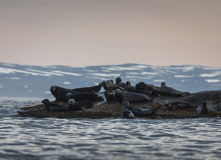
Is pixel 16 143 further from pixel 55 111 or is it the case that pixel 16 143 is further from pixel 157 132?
pixel 55 111

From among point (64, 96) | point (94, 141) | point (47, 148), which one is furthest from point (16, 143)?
point (64, 96)

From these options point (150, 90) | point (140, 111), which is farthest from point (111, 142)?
point (150, 90)

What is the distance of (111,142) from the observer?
10.7 metres

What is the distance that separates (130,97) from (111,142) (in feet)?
36.1

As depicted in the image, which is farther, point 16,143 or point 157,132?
point 157,132

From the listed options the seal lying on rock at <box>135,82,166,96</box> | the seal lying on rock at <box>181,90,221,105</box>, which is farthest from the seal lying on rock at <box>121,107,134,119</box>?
the seal lying on rock at <box>135,82,166,96</box>

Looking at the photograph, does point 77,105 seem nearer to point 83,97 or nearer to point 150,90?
point 83,97

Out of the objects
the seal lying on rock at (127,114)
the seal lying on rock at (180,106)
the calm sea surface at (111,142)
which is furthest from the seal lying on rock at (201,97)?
the calm sea surface at (111,142)

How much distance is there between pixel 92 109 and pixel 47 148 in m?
10.8

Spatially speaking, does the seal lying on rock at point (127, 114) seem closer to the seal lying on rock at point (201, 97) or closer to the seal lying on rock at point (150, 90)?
the seal lying on rock at point (201, 97)

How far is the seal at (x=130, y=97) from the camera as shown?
21.3 meters

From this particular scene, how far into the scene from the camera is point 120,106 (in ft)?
68.0

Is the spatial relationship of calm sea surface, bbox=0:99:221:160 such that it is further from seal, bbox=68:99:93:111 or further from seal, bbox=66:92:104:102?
seal, bbox=66:92:104:102

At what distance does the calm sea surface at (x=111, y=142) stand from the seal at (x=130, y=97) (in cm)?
623
